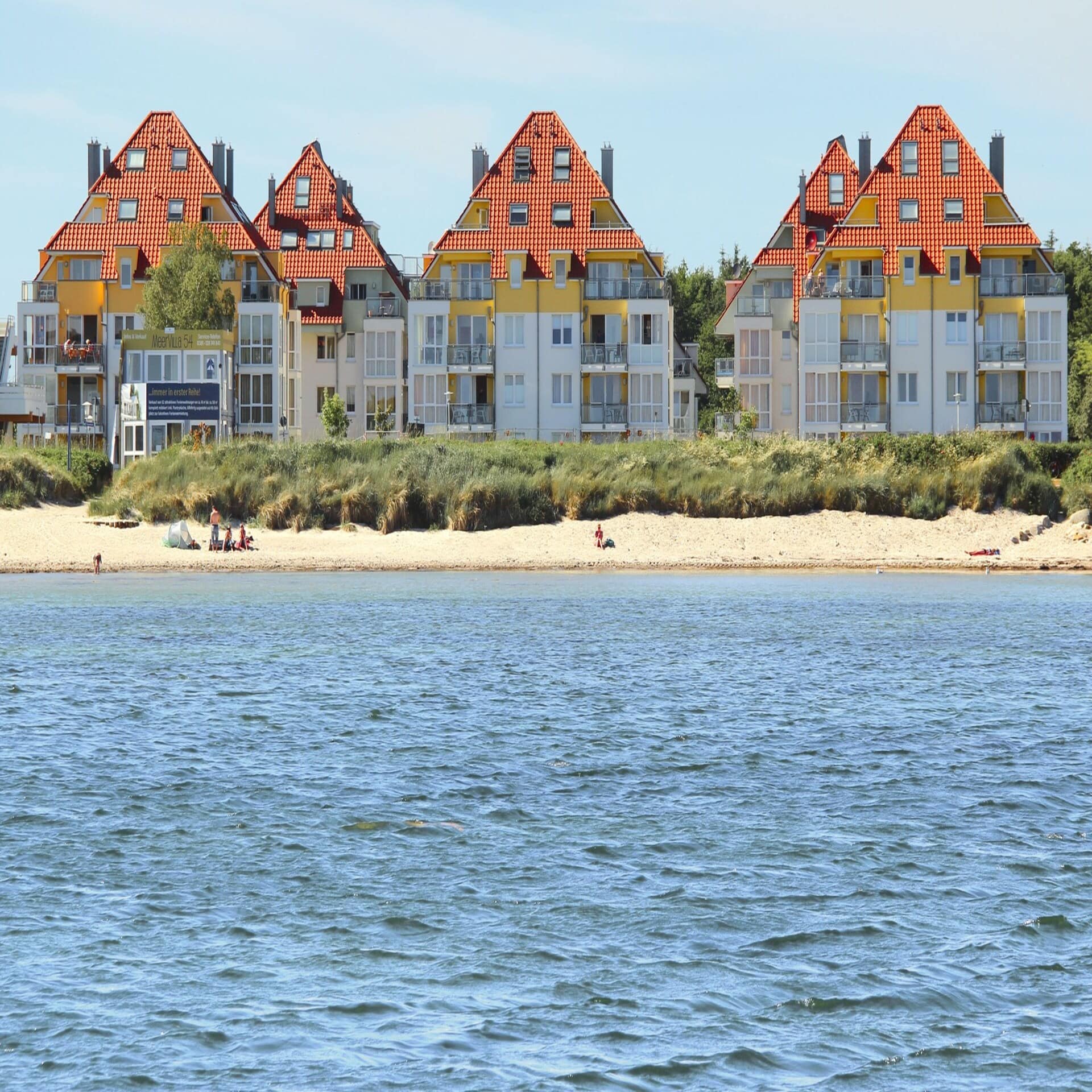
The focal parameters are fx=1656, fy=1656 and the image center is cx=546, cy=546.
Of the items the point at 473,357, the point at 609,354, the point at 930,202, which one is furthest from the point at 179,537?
the point at 930,202

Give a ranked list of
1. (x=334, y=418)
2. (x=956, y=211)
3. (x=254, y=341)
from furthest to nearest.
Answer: (x=254, y=341)
(x=956, y=211)
(x=334, y=418)

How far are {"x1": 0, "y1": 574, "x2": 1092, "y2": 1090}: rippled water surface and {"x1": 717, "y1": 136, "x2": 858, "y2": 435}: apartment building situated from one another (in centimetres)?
5476

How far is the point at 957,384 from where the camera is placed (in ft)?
255

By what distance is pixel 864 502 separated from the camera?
59.2 meters

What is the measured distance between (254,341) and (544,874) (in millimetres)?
68038

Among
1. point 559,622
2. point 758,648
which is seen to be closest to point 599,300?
point 559,622

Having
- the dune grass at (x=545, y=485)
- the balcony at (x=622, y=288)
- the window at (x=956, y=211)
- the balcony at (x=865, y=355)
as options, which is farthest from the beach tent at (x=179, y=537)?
the window at (x=956, y=211)

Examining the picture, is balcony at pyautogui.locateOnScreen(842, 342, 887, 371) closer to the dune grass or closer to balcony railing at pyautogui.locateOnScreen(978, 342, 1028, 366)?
balcony railing at pyautogui.locateOnScreen(978, 342, 1028, 366)

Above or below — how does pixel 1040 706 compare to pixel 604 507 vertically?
below

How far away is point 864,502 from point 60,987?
50507mm

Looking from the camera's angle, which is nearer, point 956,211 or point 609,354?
point 609,354

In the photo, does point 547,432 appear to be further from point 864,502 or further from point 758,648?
point 758,648

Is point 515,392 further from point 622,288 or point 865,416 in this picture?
point 865,416

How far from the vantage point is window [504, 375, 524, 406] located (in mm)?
78812
